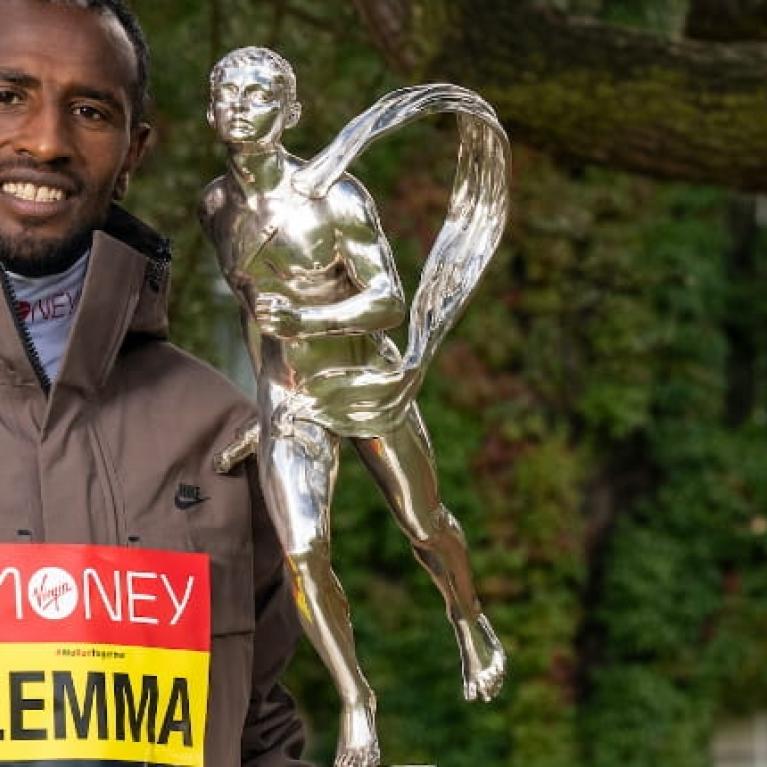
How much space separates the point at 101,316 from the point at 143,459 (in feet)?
0.56

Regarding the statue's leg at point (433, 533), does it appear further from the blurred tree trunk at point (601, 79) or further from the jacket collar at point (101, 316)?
the blurred tree trunk at point (601, 79)

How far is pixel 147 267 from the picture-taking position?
2.52m

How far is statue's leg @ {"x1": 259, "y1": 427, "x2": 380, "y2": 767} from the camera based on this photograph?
2266 millimetres

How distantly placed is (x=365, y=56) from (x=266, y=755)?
170 inches

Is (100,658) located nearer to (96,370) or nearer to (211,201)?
(96,370)

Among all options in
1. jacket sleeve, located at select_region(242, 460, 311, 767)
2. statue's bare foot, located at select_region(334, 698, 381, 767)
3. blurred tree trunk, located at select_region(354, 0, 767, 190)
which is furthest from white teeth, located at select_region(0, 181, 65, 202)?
blurred tree trunk, located at select_region(354, 0, 767, 190)

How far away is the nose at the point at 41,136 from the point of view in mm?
2328

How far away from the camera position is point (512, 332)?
10180 millimetres

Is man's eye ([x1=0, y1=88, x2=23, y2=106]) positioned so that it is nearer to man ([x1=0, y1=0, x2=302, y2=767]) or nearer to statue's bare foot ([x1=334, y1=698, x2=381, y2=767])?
man ([x1=0, y1=0, x2=302, y2=767])

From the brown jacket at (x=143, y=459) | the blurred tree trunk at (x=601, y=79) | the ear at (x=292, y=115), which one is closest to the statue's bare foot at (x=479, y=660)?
the brown jacket at (x=143, y=459)

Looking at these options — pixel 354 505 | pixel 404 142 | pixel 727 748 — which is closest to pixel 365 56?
pixel 404 142

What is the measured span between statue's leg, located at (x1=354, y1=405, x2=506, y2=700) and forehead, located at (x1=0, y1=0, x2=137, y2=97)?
51 centimetres

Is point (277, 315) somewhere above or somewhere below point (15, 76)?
below

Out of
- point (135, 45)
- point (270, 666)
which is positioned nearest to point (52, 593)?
point (270, 666)
